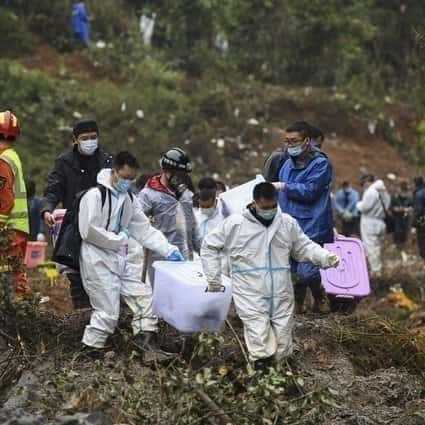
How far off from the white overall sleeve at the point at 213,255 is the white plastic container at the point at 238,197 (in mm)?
1509

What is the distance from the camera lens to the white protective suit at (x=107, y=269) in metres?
7.42

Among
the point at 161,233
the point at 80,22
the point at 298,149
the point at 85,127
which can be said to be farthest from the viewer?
the point at 80,22

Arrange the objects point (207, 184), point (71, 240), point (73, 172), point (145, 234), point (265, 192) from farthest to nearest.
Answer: point (207, 184)
point (73, 172)
point (145, 234)
point (71, 240)
point (265, 192)

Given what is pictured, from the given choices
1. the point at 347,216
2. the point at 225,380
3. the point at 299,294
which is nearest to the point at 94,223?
the point at 225,380

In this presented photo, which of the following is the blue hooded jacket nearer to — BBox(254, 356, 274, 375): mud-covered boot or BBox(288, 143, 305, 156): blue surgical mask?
BBox(288, 143, 305, 156): blue surgical mask

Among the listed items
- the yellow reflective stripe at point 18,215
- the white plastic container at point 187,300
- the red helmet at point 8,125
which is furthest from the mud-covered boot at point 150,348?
the red helmet at point 8,125

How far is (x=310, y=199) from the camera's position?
8719 millimetres

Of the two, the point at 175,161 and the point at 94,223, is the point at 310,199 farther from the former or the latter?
the point at 94,223

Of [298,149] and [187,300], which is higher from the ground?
[298,149]

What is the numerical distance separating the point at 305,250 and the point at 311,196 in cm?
124

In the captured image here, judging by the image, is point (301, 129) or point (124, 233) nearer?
point (124, 233)

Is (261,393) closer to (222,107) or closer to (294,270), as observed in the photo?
(294,270)

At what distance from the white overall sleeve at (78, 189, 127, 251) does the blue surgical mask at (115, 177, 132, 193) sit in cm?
14

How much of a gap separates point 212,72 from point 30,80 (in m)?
6.45
